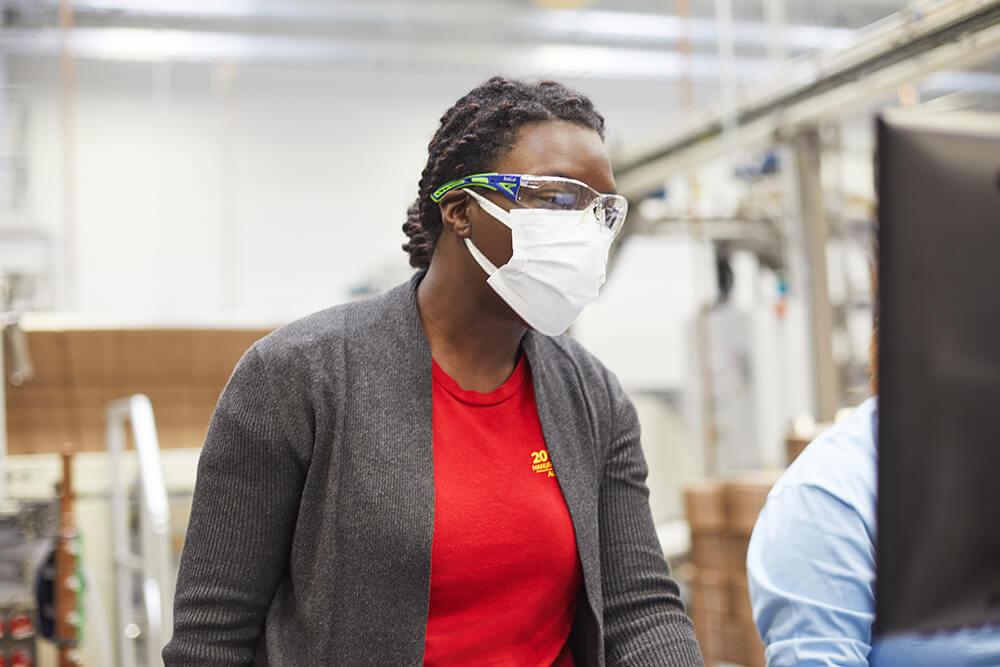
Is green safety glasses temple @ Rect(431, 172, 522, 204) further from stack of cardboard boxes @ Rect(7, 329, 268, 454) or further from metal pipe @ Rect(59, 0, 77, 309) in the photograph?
metal pipe @ Rect(59, 0, 77, 309)

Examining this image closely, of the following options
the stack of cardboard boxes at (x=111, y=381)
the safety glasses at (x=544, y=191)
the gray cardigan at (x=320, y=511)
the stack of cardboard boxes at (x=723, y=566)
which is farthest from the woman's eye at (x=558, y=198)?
the stack of cardboard boxes at (x=111, y=381)

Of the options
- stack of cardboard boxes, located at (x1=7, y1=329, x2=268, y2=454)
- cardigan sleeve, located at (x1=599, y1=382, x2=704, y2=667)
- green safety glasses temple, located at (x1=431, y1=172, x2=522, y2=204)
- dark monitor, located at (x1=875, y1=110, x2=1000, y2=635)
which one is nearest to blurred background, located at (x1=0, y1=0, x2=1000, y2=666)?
stack of cardboard boxes, located at (x1=7, y1=329, x2=268, y2=454)

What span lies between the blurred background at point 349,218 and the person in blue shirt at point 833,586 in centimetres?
158

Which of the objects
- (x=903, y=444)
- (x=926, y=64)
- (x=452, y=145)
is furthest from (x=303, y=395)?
(x=926, y=64)

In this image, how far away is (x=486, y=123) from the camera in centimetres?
122

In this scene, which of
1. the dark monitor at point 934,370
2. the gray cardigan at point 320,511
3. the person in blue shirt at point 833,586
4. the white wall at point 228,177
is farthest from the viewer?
the white wall at point 228,177

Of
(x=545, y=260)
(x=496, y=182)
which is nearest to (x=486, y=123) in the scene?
(x=496, y=182)

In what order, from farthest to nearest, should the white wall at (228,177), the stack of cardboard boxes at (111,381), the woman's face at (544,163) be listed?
the white wall at (228,177) → the stack of cardboard boxes at (111,381) → the woman's face at (544,163)

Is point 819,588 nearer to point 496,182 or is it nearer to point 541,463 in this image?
point 541,463

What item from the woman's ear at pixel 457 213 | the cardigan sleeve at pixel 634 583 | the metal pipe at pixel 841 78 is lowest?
the cardigan sleeve at pixel 634 583

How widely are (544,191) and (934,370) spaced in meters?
0.73

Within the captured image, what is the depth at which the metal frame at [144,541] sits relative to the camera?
222cm

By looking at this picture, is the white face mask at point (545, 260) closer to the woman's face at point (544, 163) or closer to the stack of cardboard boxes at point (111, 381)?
the woman's face at point (544, 163)

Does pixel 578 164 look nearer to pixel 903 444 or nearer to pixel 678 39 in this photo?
pixel 903 444
